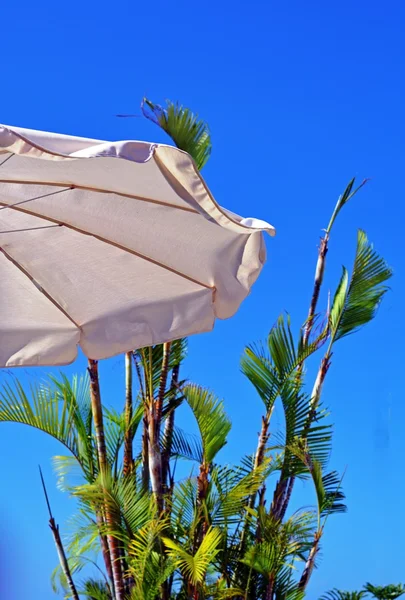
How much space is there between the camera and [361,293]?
733 centimetres

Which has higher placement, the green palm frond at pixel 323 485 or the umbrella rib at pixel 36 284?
the green palm frond at pixel 323 485

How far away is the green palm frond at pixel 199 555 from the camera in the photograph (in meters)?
5.89

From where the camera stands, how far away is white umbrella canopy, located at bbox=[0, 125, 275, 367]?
303 centimetres

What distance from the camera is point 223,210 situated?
8.39ft

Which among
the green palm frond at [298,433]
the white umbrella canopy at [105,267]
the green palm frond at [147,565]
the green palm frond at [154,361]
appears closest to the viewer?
the white umbrella canopy at [105,267]

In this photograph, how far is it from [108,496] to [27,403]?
0.94 meters

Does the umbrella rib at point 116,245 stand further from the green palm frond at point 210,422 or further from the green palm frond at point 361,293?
the green palm frond at point 361,293

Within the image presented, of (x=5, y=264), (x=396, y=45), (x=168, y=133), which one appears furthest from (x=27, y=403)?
(x=396, y=45)

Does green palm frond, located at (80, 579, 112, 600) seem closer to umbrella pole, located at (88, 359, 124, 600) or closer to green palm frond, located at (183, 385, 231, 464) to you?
umbrella pole, located at (88, 359, 124, 600)

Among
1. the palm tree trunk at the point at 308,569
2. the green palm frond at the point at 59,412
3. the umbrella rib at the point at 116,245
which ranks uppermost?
the green palm frond at the point at 59,412

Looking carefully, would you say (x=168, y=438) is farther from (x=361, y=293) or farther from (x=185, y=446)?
(x=361, y=293)

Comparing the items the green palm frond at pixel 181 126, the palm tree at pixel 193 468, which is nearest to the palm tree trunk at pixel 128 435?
the palm tree at pixel 193 468

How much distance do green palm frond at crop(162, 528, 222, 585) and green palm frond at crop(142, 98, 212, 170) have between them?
2976 mm

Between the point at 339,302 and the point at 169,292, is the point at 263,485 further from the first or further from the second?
the point at 169,292
